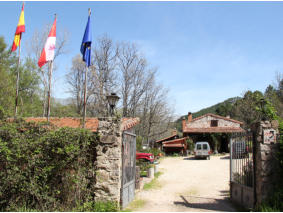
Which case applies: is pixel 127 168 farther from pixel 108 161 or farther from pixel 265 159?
pixel 265 159

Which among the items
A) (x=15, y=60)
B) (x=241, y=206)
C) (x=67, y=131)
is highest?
(x=15, y=60)

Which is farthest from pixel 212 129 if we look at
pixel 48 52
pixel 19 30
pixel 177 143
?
pixel 19 30

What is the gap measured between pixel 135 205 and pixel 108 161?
83.4 inches

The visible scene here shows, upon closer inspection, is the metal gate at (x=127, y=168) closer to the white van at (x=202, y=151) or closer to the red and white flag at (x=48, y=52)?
the red and white flag at (x=48, y=52)

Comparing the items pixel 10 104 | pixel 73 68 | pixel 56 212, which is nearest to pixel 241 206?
pixel 56 212

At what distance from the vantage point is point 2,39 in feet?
81.9

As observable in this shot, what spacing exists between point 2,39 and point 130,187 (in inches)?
915

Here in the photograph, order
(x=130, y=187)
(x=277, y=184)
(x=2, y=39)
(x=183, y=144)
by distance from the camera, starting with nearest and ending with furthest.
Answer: (x=277, y=184) → (x=130, y=187) → (x=2, y=39) → (x=183, y=144)

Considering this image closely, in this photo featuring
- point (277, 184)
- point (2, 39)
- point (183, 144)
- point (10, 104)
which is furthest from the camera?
point (183, 144)

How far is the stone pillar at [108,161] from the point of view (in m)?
7.18

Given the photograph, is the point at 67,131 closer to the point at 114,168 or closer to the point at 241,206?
the point at 114,168

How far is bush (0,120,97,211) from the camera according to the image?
6855mm

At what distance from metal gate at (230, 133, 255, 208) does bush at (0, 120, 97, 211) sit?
454cm

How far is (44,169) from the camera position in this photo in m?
6.87
